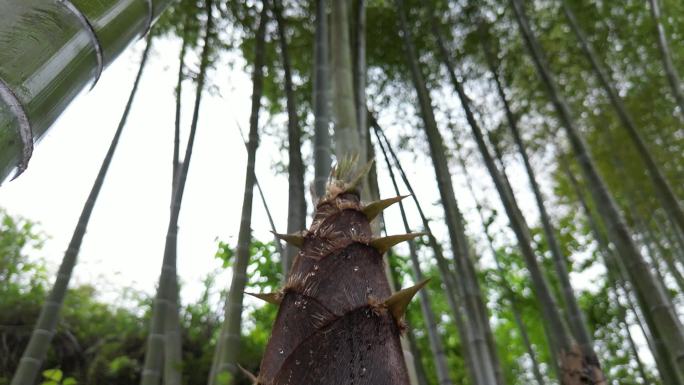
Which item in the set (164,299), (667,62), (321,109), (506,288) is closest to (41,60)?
(321,109)

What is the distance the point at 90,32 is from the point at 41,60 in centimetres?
10

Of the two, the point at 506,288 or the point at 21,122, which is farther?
the point at 506,288

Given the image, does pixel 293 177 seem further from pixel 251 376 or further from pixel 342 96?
pixel 251 376

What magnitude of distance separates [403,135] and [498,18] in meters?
1.57

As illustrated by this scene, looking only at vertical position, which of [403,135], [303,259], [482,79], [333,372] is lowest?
[333,372]

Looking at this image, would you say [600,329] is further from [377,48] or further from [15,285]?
[15,285]

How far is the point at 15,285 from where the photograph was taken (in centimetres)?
532

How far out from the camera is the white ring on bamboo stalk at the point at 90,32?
0.65 m

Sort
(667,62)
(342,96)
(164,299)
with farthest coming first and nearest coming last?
(667,62) < (164,299) < (342,96)

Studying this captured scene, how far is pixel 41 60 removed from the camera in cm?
61

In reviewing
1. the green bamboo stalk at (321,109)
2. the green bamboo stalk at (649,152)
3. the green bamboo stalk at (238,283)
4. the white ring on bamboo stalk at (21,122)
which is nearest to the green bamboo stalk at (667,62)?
the green bamboo stalk at (649,152)

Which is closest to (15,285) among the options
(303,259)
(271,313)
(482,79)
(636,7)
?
(271,313)

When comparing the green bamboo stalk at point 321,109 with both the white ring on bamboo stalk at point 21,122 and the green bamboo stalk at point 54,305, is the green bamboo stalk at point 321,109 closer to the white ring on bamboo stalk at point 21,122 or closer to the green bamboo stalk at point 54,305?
the white ring on bamboo stalk at point 21,122

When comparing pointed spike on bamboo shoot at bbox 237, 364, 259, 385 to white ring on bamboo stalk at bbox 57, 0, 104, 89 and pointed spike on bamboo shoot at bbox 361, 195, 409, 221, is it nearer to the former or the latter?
pointed spike on bamboo shoot at bbox 361, 195, 409, 221
